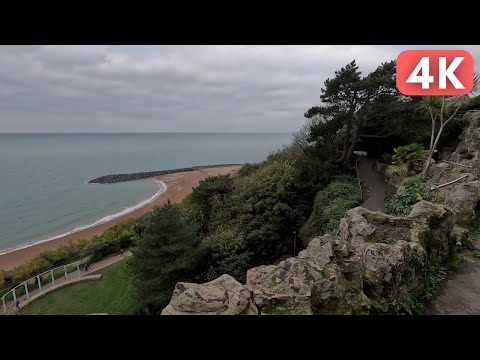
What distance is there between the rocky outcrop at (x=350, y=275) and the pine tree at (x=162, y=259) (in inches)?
241

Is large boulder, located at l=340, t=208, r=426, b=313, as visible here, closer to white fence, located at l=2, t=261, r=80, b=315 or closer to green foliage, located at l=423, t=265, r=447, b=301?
green foliage, located at l=423, t=265, r=447, b=301

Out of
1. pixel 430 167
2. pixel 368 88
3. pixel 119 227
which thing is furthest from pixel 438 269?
pixel 119 227

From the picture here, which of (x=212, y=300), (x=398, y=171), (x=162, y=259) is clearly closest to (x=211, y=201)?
(x=162, y=259)

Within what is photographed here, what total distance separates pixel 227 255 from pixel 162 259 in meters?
2.66

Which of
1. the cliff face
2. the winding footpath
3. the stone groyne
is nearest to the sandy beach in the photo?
the stone groyne

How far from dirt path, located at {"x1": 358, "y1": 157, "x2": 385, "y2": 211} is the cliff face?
461cm

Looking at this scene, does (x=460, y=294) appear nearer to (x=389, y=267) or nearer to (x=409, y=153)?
(x=389, y=267)

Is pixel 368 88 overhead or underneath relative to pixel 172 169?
overhead

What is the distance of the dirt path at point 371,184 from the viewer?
11.6 m

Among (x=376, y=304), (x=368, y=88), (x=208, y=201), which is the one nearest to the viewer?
(x=376, y=304)

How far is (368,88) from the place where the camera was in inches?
516

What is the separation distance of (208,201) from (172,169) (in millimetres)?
40433

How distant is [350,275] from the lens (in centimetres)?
382
